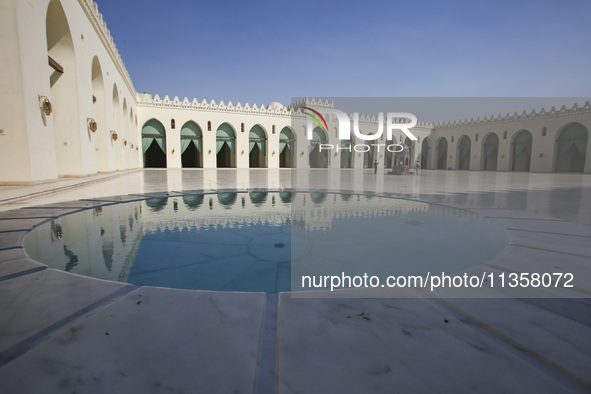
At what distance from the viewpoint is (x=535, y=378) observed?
0.92m

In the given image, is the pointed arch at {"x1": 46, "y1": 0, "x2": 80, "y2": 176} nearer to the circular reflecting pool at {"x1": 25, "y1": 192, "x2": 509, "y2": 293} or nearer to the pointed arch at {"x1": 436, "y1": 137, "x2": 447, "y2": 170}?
the circular reflecting pool at {"x1": 25, "y1": 192, "x2": 509, "y2": 293}

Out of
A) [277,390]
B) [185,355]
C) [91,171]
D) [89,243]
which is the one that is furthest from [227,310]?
[91,171]

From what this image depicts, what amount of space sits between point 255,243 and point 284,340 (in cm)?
176

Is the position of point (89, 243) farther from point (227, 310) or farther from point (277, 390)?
point (277, 390)

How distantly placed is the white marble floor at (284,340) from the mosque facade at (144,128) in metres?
6.87

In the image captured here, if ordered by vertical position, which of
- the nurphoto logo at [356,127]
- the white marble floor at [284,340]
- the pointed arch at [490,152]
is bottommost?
the white marble floor at [284,340]

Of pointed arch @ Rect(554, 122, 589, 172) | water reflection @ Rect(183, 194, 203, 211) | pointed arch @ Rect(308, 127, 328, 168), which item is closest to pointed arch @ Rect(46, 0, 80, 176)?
water reflection @ Rect(183, 194, 203, 211)

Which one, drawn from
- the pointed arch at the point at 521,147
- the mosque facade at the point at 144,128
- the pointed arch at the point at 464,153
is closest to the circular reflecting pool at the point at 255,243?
the mosque facade at the point at 144,128

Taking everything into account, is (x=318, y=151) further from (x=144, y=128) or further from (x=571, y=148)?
(x=571, y=148)

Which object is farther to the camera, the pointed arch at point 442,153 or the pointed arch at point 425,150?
the pointed arch at point 425,150

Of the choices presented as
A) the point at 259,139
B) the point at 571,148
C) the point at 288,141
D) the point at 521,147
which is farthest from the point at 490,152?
the point at 259,139

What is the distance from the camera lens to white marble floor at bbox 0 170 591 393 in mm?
901

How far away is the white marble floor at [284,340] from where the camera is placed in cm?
90

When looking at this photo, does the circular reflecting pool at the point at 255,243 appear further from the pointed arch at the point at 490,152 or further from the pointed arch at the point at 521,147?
the pointed arch at the point at 490,152
